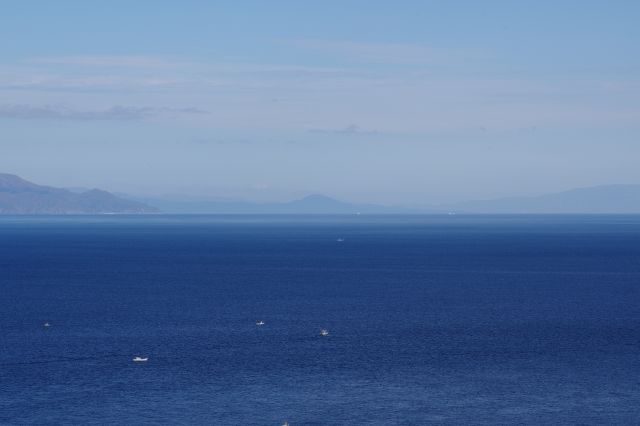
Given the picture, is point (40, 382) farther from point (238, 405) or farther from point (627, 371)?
point (627, 371)

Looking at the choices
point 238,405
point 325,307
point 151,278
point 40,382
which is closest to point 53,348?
point 40,382

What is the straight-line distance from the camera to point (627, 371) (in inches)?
3467

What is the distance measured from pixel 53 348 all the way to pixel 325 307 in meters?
47.2

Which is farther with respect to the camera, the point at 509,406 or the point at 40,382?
the point at 40,382

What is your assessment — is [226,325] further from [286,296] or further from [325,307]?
[286,296]

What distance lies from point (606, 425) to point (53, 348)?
193 feet

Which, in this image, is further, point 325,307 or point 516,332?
point 325,307

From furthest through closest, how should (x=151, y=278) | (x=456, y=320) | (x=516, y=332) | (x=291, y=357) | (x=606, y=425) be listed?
(x=151, y=278) → (x=456, y=320) → (x=516, y=332) → (x=291, y=357) → (x=606, y=425)

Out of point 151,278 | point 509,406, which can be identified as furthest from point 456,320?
point 151,278

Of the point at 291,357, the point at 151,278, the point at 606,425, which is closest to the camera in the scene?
the point at 606,425

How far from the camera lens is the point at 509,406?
248 feet

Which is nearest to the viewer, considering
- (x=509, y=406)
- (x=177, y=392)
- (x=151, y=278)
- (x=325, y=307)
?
(x=509, y=406)

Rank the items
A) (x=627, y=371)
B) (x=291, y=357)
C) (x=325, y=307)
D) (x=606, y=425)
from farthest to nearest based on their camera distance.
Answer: (x=325, y=307) < (x=291, y=357) < (x=627, y=371) < (x=606, y=425)

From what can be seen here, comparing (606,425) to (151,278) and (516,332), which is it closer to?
(516,332)
